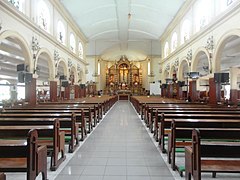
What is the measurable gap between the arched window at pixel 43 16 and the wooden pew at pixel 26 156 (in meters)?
12.3

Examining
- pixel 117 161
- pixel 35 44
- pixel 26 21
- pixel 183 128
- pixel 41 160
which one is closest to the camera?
pixel 41 160

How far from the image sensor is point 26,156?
9.94 ft

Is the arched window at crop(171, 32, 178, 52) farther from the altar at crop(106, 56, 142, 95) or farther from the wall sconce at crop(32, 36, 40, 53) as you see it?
the altar at crop(106, 56, 142, 95)

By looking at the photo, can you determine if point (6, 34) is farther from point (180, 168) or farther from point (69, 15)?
point (69, 15)

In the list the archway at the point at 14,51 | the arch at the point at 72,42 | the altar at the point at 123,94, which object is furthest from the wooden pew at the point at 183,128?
the altar at the point at 123,94

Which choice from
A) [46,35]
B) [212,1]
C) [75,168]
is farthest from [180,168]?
[46,35]

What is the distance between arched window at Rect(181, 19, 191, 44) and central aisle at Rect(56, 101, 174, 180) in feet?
41.7

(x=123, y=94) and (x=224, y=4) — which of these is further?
(x=123, y=94)

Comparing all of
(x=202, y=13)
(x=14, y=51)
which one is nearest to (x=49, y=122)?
(x=202, y=13)

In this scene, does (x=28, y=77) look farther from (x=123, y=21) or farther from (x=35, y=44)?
(x=123, y=21)

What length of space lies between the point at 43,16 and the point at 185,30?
9910mm

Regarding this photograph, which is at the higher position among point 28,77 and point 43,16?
point 43,16

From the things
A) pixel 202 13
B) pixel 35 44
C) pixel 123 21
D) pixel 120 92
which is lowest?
pixel 120 92

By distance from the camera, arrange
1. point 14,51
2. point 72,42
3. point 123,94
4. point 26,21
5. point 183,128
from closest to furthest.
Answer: point 183,128 < point 26,21 < point 14,51 < point 72,42 < point 123,94
